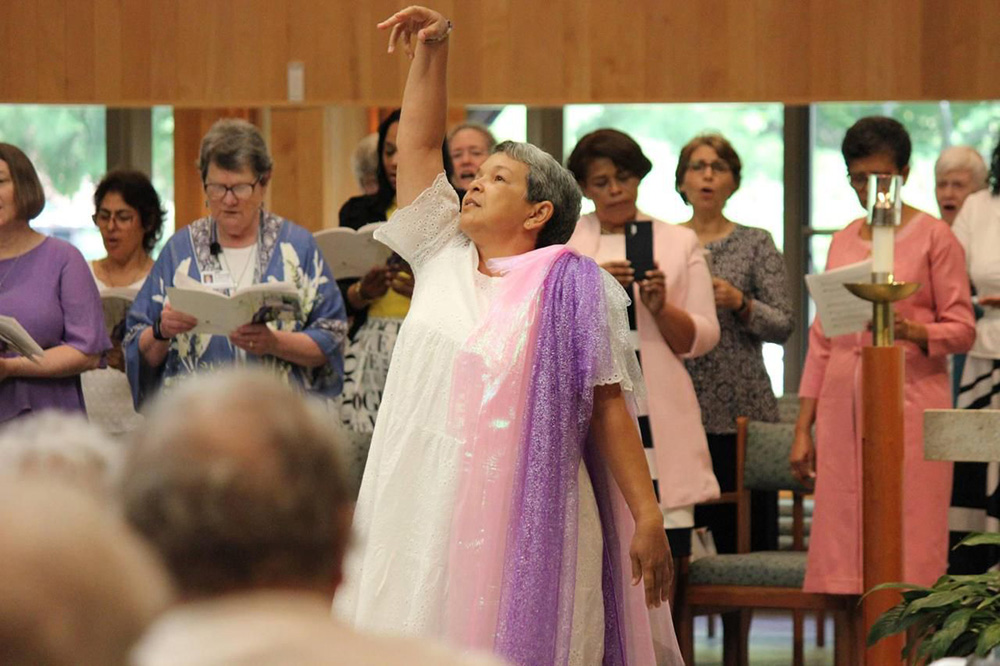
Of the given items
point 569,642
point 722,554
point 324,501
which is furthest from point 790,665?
point 324,501

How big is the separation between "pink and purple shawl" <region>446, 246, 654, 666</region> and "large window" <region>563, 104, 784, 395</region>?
5.63 metres

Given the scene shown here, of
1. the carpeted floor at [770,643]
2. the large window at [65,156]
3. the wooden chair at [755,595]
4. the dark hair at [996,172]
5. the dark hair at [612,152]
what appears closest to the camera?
the wooden chair at [755,595]

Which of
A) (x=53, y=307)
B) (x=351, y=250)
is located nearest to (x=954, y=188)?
(x=351, y=250)

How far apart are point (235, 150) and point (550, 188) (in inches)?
59.1

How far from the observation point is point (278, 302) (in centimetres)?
412

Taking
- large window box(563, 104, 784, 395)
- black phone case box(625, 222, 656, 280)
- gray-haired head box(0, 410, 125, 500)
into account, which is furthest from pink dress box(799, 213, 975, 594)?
large window box(563, 104, 784, 395)

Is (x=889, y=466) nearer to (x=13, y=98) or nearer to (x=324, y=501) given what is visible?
(x=324, y=501)

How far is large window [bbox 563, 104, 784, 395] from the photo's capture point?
8633mm

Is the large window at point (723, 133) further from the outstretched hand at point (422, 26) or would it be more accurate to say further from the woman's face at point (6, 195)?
the outstretched hand at point (422, 26)

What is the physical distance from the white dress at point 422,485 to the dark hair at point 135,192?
93.4 inches

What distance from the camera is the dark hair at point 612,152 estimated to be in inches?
178

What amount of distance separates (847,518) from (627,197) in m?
1.09

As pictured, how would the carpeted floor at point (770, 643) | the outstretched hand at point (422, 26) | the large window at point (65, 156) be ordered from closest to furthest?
1. the outstretched hand at point (422, 26)
2. the carpeted floor at point (770, 643)
3. the large window at point (65, 156)

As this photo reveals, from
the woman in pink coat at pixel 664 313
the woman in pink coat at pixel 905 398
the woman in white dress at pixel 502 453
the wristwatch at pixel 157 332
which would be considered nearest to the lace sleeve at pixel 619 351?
the woman in white dress at pixel 502 453
